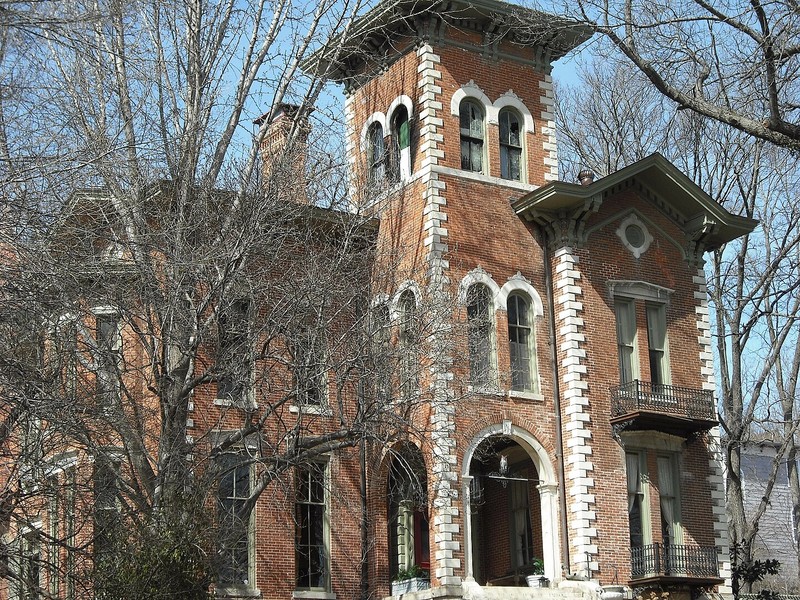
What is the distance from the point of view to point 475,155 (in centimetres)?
2938

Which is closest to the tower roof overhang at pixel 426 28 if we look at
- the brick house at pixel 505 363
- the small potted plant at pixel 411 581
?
the brick house at pixel 505 363

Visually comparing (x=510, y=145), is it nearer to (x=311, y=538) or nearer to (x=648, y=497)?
(x=648, y=497)

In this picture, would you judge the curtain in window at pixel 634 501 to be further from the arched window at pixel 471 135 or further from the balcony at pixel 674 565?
the arched window at pixel 471 135

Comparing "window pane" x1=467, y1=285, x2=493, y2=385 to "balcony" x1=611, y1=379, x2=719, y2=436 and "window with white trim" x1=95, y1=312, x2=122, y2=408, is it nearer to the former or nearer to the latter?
"balcony" x1=611, y1=379, x2=719, y2=436

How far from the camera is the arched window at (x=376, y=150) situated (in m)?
29.7

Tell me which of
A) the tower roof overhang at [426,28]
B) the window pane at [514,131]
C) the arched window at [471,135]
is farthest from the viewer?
the window pane at [514,131]

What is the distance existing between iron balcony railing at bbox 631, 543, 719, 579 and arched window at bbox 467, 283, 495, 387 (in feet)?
15.6

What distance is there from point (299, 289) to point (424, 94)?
8.00 meters

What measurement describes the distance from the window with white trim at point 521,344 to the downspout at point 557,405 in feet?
1.35

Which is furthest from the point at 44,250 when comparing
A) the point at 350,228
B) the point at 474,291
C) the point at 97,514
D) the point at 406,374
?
the point at 474,291

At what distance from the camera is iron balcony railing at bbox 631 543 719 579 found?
1064 inches

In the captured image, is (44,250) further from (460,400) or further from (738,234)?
(738,234)

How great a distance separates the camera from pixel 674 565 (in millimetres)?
27438

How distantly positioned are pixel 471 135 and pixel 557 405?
6.25 meters
